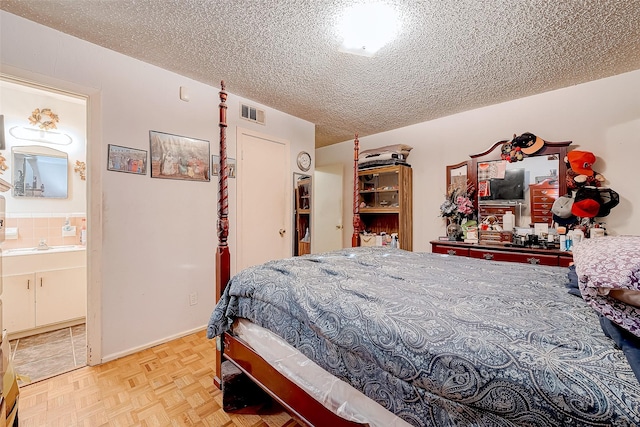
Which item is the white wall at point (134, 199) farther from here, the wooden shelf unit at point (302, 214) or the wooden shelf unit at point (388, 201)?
the wooden shelf unit at point (388, 201)

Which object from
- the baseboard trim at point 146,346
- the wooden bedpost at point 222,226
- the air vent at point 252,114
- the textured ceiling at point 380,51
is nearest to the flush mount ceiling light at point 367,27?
the textured ceiling at point 380,51

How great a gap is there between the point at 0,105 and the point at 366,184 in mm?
4205

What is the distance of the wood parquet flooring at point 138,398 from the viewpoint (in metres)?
1.44

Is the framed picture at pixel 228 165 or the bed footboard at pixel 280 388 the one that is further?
the framed picture at pixel 228 165

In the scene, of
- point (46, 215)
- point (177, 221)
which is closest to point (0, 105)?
point (46, 215)

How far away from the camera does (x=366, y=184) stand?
4090 mm

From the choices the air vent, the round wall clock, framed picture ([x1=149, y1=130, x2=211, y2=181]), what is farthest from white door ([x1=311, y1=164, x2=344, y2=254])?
framed picture ([x1=149, y1=130, x2=211, y2=181])

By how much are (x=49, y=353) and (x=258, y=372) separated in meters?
2.06

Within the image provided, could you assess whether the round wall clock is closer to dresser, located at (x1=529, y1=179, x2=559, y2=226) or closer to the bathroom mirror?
dresser, located at (x1=529, y1=179, x2=559, y2=226)

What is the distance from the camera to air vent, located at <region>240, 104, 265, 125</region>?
2889mm

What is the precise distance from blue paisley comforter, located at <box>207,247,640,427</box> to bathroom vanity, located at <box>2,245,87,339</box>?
7.86 ft

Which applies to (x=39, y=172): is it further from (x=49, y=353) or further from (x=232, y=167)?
(x=232, y=167)

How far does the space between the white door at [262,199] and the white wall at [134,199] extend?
34 centimetres

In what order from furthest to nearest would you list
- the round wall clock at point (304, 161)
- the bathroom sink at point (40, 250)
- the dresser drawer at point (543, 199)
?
1. the round wall clock at point (304, 161)
2. the dresser drawer at point (543, 199)
3. the bathroom sink at point (40, 250)
